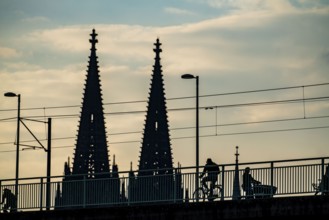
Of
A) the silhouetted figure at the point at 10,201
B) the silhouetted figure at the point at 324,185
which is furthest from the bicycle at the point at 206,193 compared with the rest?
the silhouetted figure at the point at 10,201

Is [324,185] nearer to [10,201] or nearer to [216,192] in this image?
[216,192]

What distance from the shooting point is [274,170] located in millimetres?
45406

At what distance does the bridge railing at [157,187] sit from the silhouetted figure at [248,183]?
0.15 metres

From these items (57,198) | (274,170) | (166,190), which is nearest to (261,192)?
(274,170)

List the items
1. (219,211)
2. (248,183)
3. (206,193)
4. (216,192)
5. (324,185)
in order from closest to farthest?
(219,211) → (324,185) → (248,183) → (216,192) → (206,193)

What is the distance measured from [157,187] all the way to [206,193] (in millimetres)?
2095

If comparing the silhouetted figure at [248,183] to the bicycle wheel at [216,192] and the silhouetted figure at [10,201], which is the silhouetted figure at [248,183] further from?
the silhouetted figure at [10,201]

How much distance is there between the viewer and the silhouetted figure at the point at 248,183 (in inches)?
1795

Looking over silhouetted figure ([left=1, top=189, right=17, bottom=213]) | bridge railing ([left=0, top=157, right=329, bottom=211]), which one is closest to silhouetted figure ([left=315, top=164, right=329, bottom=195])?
bridge railing ([left=0, top=157, right=329, bottom=211])

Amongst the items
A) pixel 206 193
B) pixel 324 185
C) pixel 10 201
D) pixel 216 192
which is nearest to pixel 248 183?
pixel 216 192

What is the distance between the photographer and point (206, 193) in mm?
46938

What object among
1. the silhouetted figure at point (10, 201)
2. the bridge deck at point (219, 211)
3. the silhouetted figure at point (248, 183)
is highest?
the silhouetted figure at point (248, 183)

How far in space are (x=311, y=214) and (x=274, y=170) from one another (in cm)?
320

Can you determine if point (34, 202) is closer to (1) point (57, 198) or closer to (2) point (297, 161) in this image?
(1) point (57, 198)
